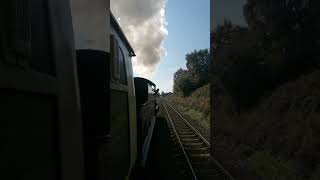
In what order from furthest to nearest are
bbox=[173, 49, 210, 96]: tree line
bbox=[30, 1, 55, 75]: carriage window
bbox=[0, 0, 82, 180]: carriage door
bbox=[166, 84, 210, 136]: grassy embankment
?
bbox=[173, 49, 210, 96]: tree line → bbox=[166, 84, 210, 136]: grassy embankment → bbox=[30, 1, 55, 75]: carriage window → bbox=[0, 0, 82, 180]: carriage door

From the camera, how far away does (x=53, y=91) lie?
2.28m

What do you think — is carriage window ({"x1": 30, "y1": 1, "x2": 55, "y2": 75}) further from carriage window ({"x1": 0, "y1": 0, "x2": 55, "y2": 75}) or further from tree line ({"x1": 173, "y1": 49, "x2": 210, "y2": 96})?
tree line ({"x1": 173, "y1": 49, "x2": 210, "y2": 96})

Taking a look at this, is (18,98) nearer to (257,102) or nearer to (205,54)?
(257,102)

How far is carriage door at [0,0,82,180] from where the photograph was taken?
1.61 meters

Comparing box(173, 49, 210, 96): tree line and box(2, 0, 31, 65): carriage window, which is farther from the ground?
box(173, 49, 210, 96): tree line

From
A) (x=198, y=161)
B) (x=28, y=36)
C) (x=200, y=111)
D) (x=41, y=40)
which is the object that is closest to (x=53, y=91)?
(x=41, y=40)

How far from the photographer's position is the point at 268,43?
83.3 ft

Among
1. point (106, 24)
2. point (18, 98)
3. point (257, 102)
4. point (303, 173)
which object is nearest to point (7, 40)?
point (18, 98)

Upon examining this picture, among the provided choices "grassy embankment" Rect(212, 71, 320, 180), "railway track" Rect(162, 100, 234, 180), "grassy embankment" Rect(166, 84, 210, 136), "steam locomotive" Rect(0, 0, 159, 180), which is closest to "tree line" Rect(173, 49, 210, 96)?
"grassy embankment" Rect(166, 84, 210, 136)

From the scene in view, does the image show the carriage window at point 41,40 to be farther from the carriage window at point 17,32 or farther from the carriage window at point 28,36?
the carriage window at point 17,32

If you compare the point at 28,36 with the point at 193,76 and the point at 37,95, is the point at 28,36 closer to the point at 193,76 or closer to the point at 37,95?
the point at 37,95

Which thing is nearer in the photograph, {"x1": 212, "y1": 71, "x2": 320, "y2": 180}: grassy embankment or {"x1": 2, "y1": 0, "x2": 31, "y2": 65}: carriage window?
{"x1": 2, "y1": 0, "x2": 31, "y2": 65}: carriage window

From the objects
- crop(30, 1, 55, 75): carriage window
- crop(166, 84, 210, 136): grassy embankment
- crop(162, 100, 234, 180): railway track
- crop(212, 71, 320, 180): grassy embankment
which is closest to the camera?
crop(30, 1, 55, 75): carriage window

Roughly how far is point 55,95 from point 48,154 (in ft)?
1.09
